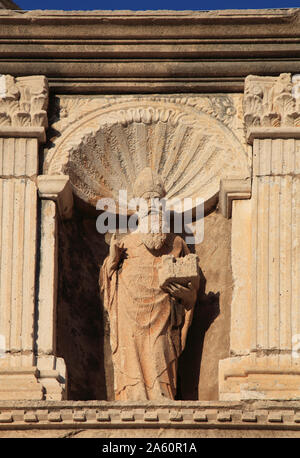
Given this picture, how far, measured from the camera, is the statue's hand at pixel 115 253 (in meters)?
19.6

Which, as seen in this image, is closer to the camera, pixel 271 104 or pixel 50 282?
pixel 50 282

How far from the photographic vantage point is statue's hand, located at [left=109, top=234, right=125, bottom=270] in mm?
19609

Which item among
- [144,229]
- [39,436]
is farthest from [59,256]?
[39,436]

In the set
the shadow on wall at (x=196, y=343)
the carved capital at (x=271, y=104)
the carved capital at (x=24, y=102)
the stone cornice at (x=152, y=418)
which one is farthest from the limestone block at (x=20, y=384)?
the carved capital at (x=271, y=104)

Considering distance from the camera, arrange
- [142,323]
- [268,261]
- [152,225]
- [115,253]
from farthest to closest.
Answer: [152,225] < [115,253] < [142,323] < [268,261]

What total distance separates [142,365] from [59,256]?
125 cm

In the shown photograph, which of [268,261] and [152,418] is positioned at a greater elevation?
[268,261]

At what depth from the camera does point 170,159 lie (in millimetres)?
20344

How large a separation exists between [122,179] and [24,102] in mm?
1166

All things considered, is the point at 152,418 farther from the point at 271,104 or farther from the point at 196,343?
the point at 271,104

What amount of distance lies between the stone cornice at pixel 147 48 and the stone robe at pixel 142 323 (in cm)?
143

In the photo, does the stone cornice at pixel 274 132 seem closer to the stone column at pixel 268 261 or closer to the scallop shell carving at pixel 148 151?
the stone column at pixel 268 261

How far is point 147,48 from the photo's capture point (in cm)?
2011

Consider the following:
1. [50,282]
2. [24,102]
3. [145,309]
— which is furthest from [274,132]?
[50,282]
